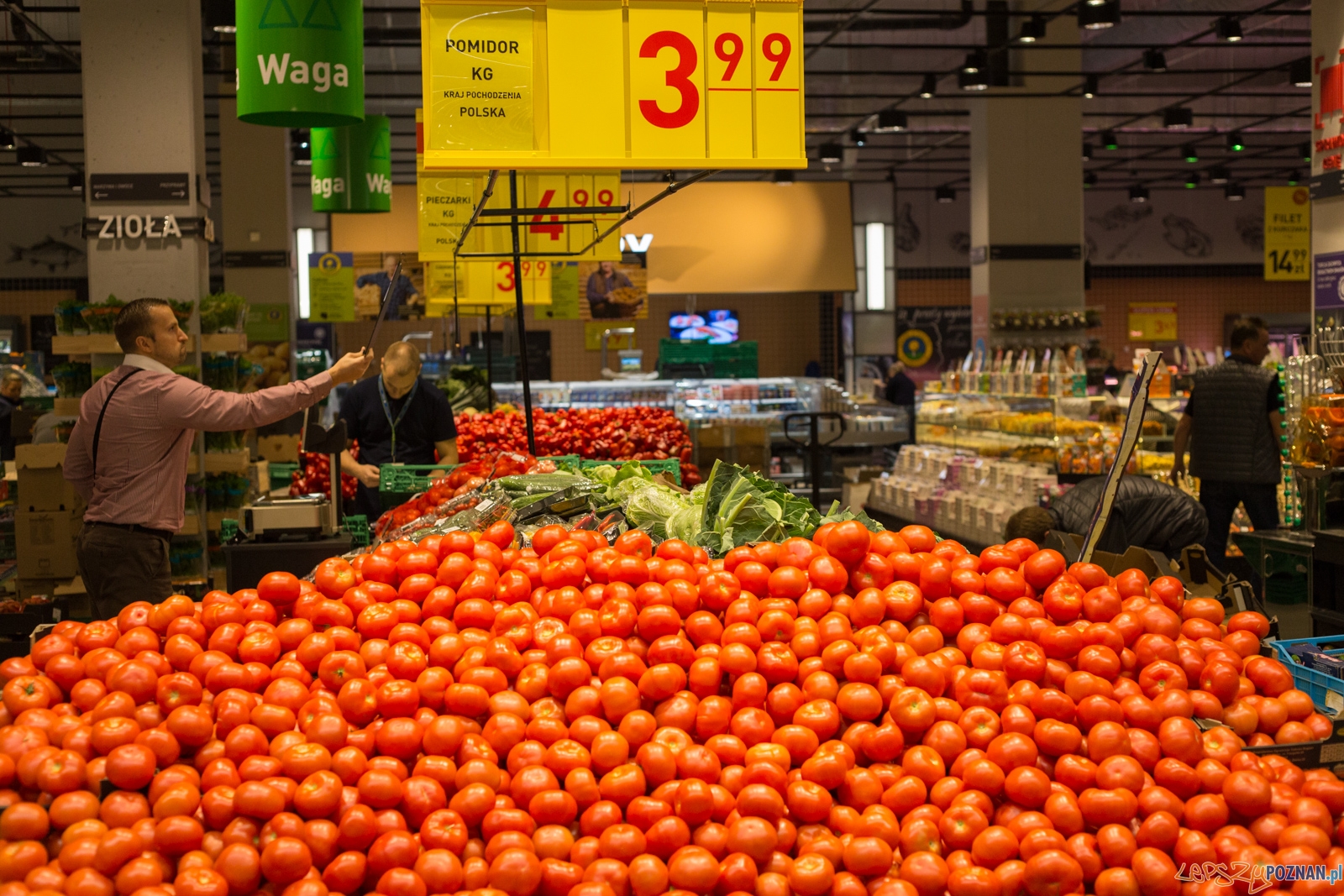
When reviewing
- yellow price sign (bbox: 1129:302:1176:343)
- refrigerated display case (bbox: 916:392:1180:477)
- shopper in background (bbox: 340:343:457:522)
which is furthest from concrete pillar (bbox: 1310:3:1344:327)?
yellow price sign (bbox: 1129:302:1176:343)

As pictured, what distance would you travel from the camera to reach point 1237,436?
283 inches

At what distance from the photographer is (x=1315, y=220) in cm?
702

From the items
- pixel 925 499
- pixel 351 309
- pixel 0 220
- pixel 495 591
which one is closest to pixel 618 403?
pixel 925 499

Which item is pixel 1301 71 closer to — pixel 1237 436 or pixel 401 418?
pixel 1237 436

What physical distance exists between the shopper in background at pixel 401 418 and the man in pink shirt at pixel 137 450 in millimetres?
1815

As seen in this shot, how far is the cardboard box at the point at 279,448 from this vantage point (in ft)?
38.1

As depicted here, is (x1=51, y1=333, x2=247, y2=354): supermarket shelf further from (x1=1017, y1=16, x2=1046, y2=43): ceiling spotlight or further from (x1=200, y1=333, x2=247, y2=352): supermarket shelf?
(x1=1017, y1=16, x2=1046, y2=43): ceiling spotlight

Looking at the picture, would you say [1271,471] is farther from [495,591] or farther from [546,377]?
[546,377]

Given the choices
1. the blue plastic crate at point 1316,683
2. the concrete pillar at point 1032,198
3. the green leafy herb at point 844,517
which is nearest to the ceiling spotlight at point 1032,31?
the concrete pillar at point 1032,198

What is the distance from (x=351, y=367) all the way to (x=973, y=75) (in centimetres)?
899

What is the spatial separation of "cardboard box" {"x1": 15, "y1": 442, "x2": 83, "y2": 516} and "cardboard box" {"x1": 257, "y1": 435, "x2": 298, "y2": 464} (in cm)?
452

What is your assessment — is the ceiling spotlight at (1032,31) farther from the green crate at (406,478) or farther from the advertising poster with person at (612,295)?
the green crate at (406,478)

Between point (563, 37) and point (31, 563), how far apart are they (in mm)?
5260

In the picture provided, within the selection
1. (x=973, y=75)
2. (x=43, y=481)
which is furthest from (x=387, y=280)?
(x=973, y=75)
